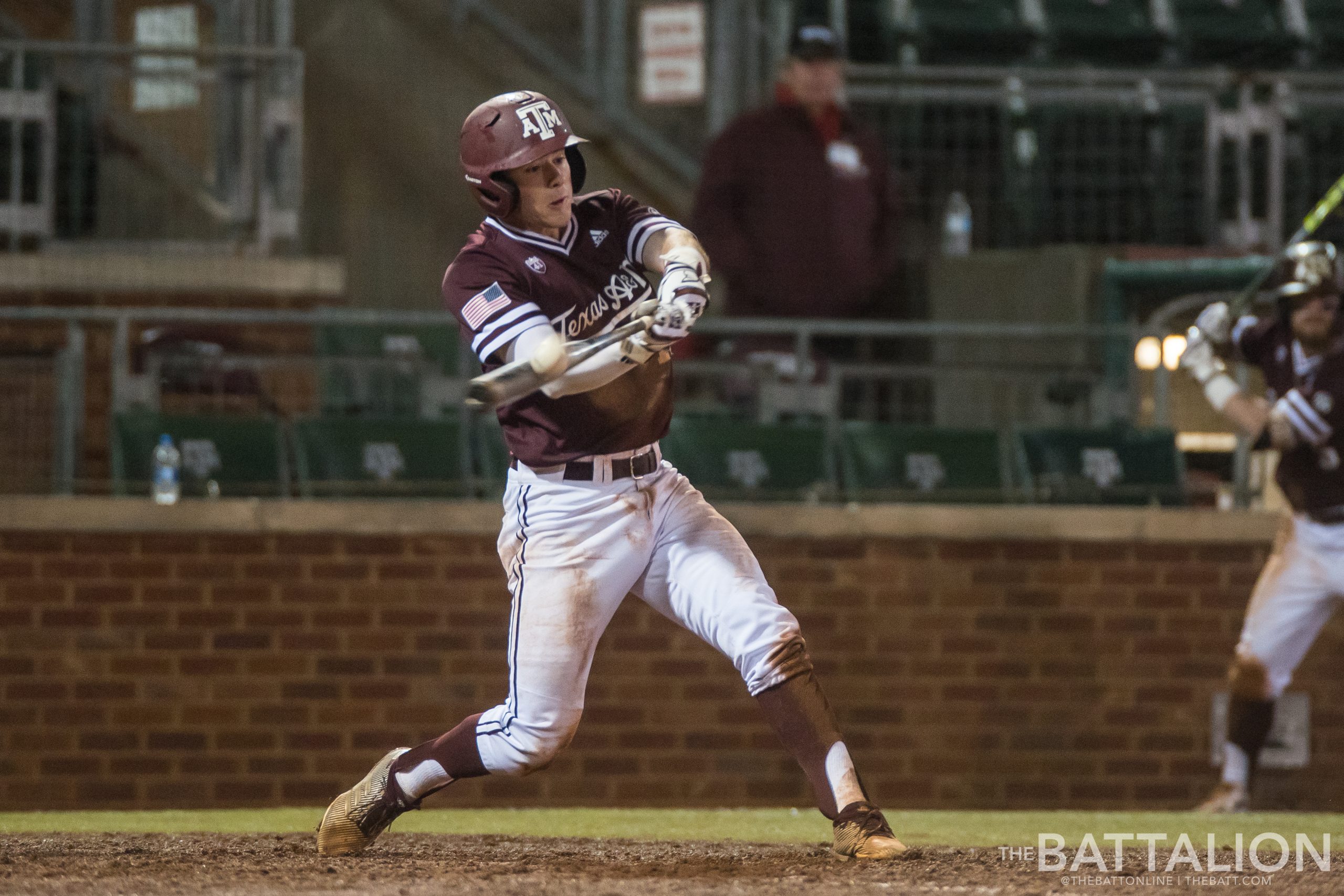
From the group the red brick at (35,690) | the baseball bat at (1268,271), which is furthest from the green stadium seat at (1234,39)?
the red brick at (35,690)

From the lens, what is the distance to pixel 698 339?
28.0ft

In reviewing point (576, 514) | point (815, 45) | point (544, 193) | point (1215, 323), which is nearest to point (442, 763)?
point (576, 514)

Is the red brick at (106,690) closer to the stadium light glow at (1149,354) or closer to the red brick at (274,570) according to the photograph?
the red brick at (274,570)

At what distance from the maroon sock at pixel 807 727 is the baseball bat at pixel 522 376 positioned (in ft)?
3.11

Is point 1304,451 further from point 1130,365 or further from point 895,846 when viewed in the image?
point 895,846

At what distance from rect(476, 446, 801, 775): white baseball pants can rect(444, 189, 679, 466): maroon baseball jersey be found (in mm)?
99

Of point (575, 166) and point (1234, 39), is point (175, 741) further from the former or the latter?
point (1234, 39)

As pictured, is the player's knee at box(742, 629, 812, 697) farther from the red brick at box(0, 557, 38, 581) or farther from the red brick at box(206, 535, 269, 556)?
the red brick at box(0, 557, 38, 581)

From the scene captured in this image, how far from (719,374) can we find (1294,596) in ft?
9.00

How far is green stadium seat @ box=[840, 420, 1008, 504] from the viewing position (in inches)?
316

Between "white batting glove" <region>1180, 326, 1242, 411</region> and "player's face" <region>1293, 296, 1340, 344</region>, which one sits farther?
"player's face" <region>1293, 296, 1340, 344</region>

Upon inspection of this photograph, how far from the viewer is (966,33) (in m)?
10.3

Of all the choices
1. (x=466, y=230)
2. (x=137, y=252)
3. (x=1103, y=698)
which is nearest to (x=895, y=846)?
(x=1103, y=698)

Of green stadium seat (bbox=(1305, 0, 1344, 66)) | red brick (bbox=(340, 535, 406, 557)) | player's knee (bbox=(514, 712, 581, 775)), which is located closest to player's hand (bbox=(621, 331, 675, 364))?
player's knee (bbox=(514, 712, 581, 775))
